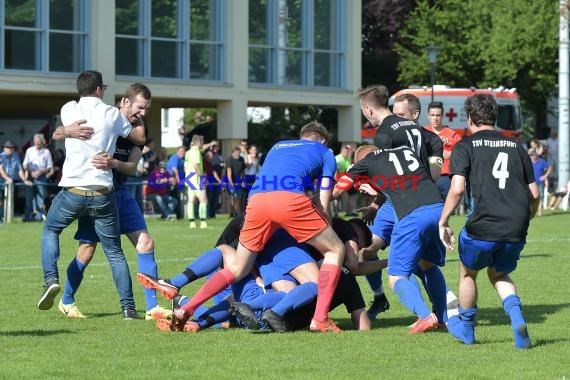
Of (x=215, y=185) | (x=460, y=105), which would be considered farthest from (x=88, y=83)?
(x=460, y=105)

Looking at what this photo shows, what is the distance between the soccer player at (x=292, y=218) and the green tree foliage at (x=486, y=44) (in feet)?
130

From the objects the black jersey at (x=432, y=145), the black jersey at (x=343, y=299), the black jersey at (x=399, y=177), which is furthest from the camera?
the black jersey at (x=432, y=145)

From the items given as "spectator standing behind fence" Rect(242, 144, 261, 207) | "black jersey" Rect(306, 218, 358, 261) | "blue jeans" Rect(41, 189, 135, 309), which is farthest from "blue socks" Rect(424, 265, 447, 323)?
"spectator standing behind fence" Rect(242, 144, 261, 207)

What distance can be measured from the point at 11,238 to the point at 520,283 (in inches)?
420

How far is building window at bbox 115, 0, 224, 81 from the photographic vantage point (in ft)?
112

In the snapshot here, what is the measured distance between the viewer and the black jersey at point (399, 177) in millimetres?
9977

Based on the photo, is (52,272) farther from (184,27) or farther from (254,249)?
(184,27)

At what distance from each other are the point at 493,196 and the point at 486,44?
138 feet

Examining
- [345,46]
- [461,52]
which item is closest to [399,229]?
[345,46]

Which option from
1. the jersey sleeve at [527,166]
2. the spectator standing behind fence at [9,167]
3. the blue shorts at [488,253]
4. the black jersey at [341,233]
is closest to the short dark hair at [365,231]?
the black jersey at [341,233]

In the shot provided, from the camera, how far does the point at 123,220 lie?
1123 cm

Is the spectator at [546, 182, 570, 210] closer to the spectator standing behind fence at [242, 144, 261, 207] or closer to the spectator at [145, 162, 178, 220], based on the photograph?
the spectator standing behind fence at [242, 144, 261, 207]

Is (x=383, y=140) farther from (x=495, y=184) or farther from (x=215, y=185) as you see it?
(x=215, y=185)

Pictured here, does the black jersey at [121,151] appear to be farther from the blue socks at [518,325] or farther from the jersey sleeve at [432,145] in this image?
the blue socks at [518,325]
